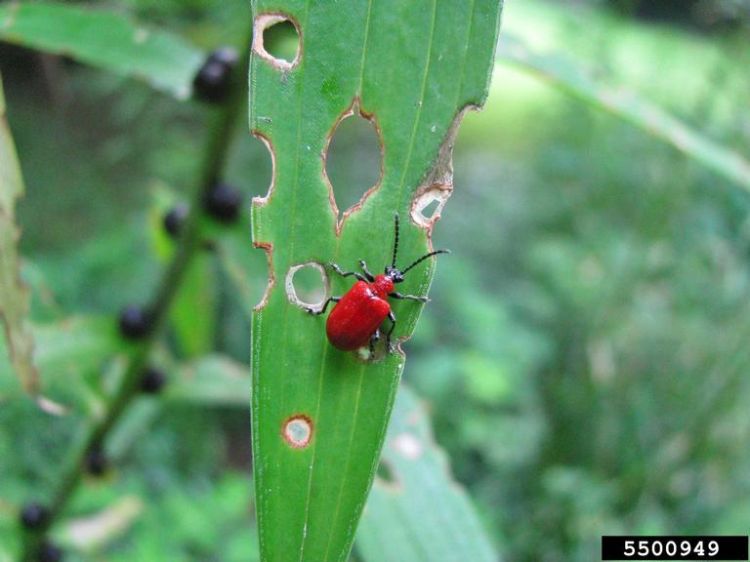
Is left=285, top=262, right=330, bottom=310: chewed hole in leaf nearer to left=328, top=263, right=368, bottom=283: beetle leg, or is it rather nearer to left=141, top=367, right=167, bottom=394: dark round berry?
left=328, top=263, right=368, bottom=283: beetle leg

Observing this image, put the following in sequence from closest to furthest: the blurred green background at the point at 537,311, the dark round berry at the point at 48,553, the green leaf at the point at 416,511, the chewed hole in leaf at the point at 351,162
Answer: the green leaf at the point at 416,511 → the dark round berry at the point at 48,553 → the blurred green background at the point at 537,311 → the chewed hole in leaf at the point at 351,162

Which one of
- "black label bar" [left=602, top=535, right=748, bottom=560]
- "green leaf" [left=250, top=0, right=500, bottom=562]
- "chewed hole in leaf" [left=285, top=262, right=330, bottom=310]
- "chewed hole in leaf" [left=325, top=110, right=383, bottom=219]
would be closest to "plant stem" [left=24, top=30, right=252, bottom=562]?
"chewed hole in leaf" [left=285, top=262, right=330, bottom=310]

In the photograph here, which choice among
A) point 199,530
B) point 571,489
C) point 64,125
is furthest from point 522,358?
point 64,125

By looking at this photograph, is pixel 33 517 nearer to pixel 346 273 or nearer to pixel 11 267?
pixel 11 267

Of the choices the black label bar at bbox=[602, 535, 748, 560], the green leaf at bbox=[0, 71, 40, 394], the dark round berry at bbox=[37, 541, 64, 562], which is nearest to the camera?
the green leaf at bbox=[0, 71, 40, 394]

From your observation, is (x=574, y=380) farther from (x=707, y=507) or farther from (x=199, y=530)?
(x=199, y=530)

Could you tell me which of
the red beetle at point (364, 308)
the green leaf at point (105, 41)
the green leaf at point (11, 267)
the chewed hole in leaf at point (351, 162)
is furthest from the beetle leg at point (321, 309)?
the chewed hole in leaf at point (351, 162)

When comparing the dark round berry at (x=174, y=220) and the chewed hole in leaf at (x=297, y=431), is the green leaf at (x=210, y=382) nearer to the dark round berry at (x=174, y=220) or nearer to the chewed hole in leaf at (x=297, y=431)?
the dark round berry at (x=174, y=220)
